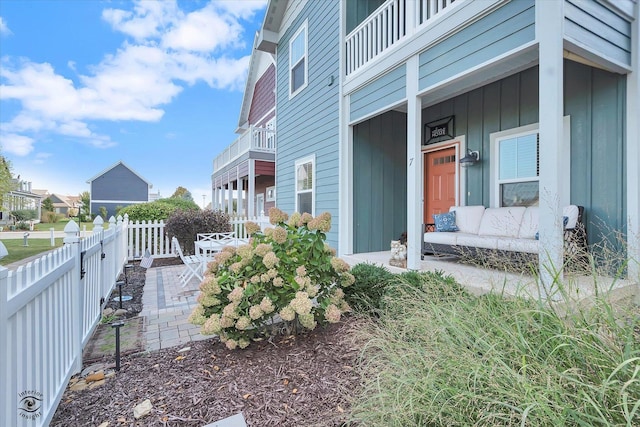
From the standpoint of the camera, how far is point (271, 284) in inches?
103

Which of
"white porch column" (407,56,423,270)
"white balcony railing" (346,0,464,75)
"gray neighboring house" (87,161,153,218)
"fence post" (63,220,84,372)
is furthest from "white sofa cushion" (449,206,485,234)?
"gray neighboring house" (87,161,153,218)

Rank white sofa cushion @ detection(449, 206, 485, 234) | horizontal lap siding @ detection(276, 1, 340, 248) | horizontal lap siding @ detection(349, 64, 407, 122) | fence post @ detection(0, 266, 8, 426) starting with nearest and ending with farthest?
1. fence post @ detection(0, 266, 8, 426)
2. horizontal lap siding @ detection(349, 64, 407, 122)
3. white sofa cushion @ detection(449, 206, 485, 234)
4. horizontal lap siding @ detection(276, 1, 340, 248)

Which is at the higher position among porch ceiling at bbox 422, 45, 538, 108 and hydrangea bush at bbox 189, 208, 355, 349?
porch ceiling at bbox 422, 45, 538, 108

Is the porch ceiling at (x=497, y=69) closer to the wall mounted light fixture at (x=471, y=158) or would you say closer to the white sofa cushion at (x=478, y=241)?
the wall mounted light fixture at (x=471, y=158)

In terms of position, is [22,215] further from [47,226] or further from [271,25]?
[271,25]

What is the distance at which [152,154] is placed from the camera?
91.0ft

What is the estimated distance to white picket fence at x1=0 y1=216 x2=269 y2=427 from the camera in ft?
4.66

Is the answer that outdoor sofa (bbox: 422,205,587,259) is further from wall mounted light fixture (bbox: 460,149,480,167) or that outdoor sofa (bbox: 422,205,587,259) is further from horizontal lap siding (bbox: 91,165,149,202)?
horizontal lap siding (bbox: 91,165,149,202)

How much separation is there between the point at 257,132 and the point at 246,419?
32.7ft

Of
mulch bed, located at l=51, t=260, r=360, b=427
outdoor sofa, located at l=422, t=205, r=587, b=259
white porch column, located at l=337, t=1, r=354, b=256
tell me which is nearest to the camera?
mulch bed, located at l=51, t=260, r=360, b=427

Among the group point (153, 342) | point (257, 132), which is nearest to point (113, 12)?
point (257, 132)

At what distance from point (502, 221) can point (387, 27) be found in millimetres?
3473

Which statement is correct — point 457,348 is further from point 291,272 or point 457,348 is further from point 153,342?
point 153,342

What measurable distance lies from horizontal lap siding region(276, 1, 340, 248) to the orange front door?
77.5 inches
